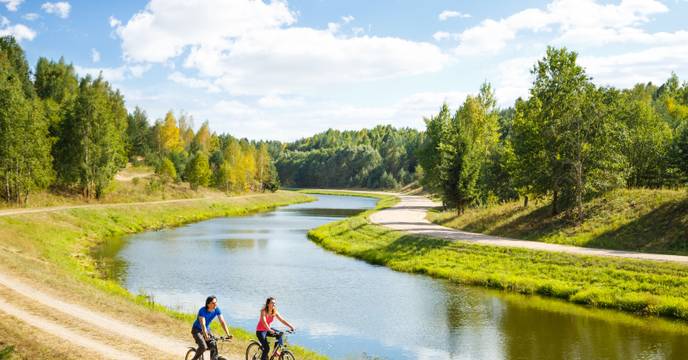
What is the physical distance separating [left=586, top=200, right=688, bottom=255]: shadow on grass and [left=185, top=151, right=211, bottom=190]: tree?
284 feet

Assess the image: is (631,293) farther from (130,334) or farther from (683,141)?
(683,141)

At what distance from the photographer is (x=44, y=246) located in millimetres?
43312

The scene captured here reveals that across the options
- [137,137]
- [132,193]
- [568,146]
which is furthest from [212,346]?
[137,137]

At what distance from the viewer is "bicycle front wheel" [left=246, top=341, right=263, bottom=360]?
1601cm

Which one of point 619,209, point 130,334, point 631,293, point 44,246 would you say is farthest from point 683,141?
point 44,246

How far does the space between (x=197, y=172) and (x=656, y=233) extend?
90.5 meters

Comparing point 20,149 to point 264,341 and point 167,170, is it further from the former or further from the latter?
point 264,341

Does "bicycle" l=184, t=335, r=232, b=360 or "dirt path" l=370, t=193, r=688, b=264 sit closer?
"bicycle" l=184, t=335, r=232, b=360

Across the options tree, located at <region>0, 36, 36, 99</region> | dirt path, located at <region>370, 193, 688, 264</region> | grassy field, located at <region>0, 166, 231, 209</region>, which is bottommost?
dirt path, located at <region>370, 193, 688, 264</region>

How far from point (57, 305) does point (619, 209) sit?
39995 millimetres

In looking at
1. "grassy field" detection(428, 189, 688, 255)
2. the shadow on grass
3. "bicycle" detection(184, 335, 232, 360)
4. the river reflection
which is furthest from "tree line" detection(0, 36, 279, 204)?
the shadow on grass

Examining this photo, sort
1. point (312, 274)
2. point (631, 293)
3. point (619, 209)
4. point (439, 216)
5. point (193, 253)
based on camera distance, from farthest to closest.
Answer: point (439, 216), point (193, 253), point (619, 209), point (312, 274), point (631, 293)

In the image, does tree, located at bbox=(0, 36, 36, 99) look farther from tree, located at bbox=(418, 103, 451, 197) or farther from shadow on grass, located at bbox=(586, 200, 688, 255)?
shadow on grass, located at bbox=(586, 200, 688, 255)

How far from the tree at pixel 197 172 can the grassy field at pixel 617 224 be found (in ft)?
236
